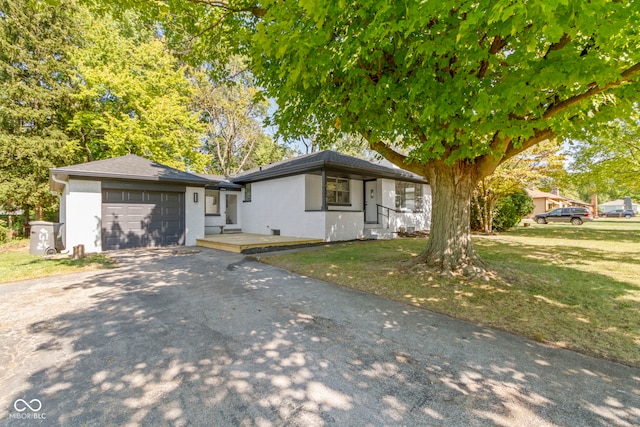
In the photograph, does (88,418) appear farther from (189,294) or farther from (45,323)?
(189,294)

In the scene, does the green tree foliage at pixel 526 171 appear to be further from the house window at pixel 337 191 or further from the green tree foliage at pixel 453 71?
the green tree foliage at pixel 453 71

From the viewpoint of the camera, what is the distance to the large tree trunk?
630 cm

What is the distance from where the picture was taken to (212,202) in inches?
631

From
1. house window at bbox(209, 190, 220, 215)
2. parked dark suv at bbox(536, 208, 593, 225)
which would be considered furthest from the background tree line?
parked dark suv at bbox(536, 208, 593, 225)

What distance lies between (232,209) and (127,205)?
6466 mm

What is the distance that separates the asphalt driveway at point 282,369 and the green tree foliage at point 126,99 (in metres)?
15.2

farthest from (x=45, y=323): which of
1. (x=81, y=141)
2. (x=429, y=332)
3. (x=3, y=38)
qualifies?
(x=3, y=38)

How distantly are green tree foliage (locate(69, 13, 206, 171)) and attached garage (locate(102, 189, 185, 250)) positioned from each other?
Result: 786 cm

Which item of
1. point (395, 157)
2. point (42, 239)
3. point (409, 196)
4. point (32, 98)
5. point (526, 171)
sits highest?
point (32, 98)

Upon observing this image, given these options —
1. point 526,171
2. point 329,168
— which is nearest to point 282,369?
point 329,168

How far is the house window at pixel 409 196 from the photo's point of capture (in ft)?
51.9

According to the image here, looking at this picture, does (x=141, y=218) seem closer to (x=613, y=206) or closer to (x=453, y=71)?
(x=453, y=71)

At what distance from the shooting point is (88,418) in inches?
83.3

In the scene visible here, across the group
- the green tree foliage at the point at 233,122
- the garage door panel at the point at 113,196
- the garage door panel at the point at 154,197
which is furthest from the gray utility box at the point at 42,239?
the green tree foliage at the point at 233,122
